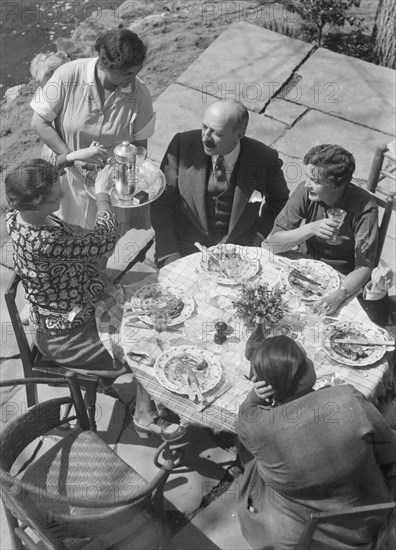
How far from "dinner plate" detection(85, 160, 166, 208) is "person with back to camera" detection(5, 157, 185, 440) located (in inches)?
4.2

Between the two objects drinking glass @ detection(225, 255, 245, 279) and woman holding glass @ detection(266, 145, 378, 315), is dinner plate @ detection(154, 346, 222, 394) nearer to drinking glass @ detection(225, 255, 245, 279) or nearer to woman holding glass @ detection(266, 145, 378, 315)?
drinking glass @ detection(225, 255, 245, 279)

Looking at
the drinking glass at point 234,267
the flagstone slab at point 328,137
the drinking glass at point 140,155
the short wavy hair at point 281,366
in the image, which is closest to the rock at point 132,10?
the flagstone slab at point 328,137

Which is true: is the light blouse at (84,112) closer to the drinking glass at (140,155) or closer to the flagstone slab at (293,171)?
the drinking glass at (140,155)

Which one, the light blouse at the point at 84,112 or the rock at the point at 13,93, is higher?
the light blouse at the point at 84,112

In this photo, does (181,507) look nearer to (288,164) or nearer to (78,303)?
(78,303)

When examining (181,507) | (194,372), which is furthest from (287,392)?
(181,507)

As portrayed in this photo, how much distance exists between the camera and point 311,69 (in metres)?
7.04

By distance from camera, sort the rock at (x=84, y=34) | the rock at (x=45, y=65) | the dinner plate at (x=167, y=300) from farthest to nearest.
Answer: the rock at (x=84, y=34), the rock at (x=45, y=65), the dinner plate at (x=167, y=300)

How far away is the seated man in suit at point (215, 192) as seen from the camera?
15.0 feet

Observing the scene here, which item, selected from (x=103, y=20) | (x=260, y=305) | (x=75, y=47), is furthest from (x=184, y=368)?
(x=103, y=20)

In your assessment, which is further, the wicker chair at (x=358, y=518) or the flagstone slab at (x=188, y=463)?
the flagstone slab at (x=188, y=463)

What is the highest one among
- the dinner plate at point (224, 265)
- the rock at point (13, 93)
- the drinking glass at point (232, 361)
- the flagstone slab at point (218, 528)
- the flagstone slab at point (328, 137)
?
the dinner plate at point (224, 265)

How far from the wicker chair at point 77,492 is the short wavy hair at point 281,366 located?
60 cm

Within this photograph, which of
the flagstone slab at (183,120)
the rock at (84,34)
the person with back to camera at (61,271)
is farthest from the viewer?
the rock at (84,34)
